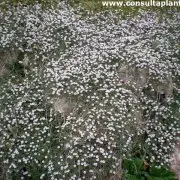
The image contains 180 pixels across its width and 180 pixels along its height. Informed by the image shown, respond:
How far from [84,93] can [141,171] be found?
1.58 meters

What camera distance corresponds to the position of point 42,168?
203 inches

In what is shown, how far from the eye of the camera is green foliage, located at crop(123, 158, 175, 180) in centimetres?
508

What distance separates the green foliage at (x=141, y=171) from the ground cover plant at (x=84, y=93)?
14 centimetres

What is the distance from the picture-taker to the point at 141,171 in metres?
5.21

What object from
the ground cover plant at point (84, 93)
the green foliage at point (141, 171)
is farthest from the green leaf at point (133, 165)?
the ground cover plant at point (84, 93)

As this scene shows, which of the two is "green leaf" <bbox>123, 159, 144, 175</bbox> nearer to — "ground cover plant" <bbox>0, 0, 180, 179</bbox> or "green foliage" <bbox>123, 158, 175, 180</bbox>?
"green foliage" <bbox>123, 158, 175, 180</bbox>

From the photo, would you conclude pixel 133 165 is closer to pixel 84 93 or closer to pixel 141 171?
pixel 141 171

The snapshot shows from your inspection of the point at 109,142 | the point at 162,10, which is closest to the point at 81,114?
the point at 109,142

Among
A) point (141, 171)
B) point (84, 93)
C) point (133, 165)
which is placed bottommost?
point (141, 171)

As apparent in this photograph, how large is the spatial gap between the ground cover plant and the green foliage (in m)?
0.14

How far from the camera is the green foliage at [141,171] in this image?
508cm

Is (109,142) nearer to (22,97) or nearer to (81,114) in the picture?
(81,114)

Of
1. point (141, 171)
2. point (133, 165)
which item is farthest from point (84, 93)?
point (141, 171)

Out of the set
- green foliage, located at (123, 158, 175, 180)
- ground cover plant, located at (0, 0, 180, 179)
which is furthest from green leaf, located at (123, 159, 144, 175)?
ground cover plant, located at (0, 0, 180, 179)
